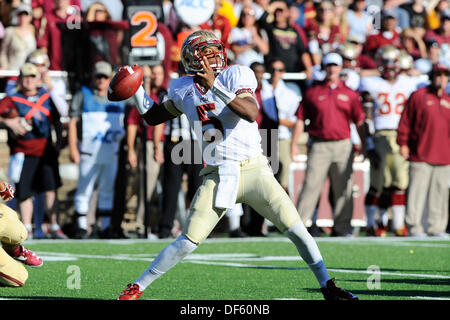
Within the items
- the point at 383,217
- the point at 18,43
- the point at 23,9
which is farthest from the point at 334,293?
the point at 23,9

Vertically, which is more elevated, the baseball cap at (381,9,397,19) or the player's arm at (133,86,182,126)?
the baseball cap at (381,9,397,19)

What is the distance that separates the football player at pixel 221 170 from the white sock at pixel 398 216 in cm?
629

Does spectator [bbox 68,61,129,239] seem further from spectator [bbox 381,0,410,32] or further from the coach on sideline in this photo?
spectator [bbox 381,0,410,32]

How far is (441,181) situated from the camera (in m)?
12.3

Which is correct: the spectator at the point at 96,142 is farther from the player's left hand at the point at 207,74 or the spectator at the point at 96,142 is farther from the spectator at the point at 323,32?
the player's left hand at the point at 207,74

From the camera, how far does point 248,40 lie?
13.4 m

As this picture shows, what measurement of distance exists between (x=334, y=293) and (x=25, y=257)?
2619 mm

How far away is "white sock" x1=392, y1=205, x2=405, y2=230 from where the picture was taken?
12266mm

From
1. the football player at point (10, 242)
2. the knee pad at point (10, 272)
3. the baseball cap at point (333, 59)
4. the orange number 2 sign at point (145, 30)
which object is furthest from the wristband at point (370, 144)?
the knee pad at point (10, 272)

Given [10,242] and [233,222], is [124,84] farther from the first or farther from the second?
[233,222]

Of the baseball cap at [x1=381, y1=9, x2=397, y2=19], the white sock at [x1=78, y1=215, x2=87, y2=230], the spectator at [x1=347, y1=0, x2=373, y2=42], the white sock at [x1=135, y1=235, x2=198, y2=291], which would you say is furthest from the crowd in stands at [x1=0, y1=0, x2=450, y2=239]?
the white sock at [x1=135, y1=235, x2=198, y2=291]

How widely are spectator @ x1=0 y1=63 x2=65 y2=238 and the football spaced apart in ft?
17.5

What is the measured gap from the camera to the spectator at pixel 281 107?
12.0 metres
